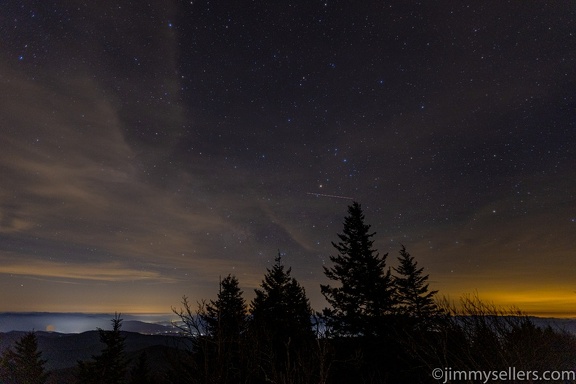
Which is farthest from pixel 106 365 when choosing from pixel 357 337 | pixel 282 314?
pixel 357 337

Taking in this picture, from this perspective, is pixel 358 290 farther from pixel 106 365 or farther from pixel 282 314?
pixel 106 365

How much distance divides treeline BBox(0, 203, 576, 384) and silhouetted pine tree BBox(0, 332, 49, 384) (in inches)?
1562

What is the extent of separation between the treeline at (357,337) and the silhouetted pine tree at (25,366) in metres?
39.7

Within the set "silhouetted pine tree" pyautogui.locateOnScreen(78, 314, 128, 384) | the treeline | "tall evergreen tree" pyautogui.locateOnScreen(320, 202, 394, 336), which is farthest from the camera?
"silhouetted pine tree" pyautogui.locateOnScreen(78, 314, 128, 384)

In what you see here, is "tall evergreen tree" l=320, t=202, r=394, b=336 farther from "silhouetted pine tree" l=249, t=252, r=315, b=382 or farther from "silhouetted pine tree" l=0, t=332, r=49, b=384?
"silhouetted pine tree" l=0, t=332, r=49, b=384

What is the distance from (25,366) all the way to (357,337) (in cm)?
5622

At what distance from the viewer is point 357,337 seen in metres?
18.6

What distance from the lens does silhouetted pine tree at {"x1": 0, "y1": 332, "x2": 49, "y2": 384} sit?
46250 millimetres

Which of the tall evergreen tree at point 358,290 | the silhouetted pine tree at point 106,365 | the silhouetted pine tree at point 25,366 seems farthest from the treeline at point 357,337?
the silhouetted pine tree at point 25,366

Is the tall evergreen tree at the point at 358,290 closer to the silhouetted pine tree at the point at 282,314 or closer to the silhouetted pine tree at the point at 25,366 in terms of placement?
the silhouetted pine tree at the point at 282,314

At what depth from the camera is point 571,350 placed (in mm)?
13273

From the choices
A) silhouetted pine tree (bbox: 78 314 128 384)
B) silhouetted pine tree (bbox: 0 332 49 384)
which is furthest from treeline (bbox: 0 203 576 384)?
silhouetted pine tree (bbox: 0 332 49 384)

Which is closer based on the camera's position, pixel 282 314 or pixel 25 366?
pixel 282 314

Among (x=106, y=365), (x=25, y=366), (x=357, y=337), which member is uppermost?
(x=357, y=337)
